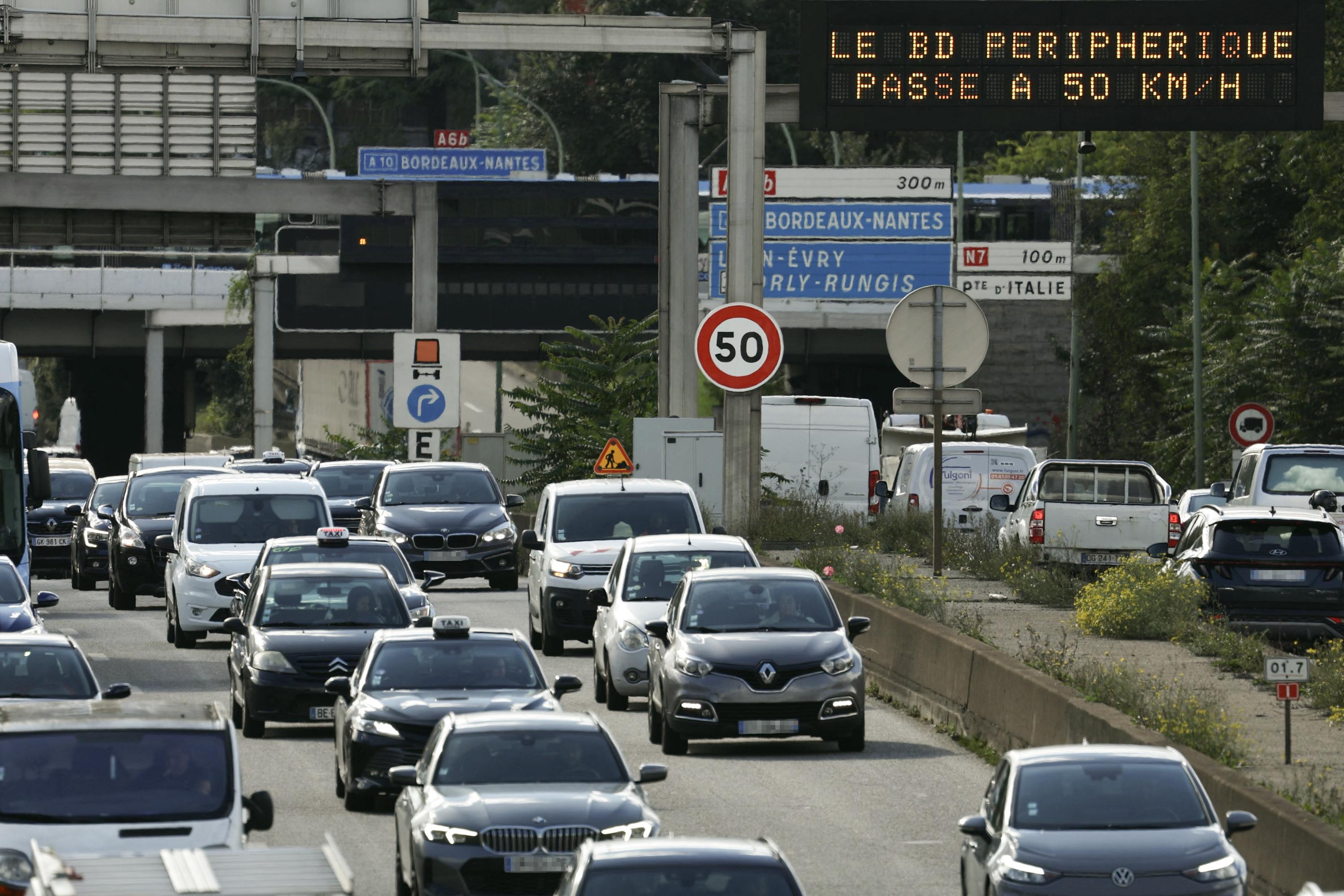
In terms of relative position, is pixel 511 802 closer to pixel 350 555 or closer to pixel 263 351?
pixel 350 555

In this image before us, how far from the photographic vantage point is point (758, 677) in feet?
63.7

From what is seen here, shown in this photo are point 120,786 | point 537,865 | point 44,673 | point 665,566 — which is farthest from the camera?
point 665,566

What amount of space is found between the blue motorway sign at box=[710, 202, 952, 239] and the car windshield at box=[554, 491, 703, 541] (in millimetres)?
19107

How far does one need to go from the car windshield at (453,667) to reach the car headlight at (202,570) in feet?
34.8

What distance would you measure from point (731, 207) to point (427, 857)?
63.5 feet

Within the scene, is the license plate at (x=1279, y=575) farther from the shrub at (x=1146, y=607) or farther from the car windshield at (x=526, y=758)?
the car windshield at (x=526, y=758)

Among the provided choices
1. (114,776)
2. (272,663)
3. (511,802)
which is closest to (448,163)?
(272,663)

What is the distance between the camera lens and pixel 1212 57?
86.5 ft

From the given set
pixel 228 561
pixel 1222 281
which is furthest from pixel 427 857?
pixel 1222 281

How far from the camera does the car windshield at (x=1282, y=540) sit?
23750 millimetres

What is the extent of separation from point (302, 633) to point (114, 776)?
9209 mm

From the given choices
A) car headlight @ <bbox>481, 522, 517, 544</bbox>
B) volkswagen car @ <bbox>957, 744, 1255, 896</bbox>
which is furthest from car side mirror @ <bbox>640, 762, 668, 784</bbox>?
car headlight @ <bbox>481, 522, 517, 544</bbox>

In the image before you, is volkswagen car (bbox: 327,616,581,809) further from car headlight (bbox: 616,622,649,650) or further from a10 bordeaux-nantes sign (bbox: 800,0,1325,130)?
a10 bordeaux-nantes sign (bbox: 800,0,1325,130)

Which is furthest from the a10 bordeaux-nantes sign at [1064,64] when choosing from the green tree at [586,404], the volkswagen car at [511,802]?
the green tree at [586,404]
